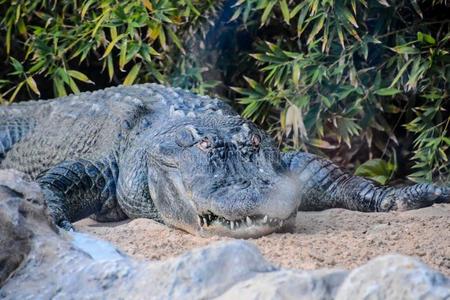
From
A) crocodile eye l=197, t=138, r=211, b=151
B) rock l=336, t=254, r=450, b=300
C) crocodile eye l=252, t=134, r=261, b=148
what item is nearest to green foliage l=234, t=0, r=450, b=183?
crocodile eye l=252, t=134, r=261, b=148

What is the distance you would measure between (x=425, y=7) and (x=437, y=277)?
14.8ft

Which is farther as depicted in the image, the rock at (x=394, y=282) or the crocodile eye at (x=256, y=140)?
the crocodile eye at (x=256, y=140)

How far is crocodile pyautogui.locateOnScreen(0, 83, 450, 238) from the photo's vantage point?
4.19m

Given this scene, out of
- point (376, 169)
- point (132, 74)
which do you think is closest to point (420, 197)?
point (376, 169)

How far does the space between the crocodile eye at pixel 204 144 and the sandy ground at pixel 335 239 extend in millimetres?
429

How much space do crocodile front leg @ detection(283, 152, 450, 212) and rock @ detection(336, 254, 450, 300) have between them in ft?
9.68

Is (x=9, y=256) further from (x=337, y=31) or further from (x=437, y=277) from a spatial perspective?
(x=337, y=31)

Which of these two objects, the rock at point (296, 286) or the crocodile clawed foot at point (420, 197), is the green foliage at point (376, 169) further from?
the rock at point (296, 286)

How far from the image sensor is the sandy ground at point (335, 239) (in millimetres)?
3527

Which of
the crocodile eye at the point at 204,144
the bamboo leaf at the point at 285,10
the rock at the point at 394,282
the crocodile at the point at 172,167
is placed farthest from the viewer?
the bamboo leaf at the point at 285,10

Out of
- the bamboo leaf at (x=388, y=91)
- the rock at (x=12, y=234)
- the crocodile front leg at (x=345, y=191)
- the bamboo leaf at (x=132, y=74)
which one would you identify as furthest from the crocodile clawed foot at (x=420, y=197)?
the rock at (x=12, y=234)

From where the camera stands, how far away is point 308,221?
469cm

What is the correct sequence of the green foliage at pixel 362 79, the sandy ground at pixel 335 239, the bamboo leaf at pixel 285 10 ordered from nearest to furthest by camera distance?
the sandy ground at pixel 335 239 → the green foliage at pixel 362 79 → the bamboo leaf at pixel 285 10

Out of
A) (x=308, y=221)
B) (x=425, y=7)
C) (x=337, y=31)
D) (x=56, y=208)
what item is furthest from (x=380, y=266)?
(x=425, y=7)
